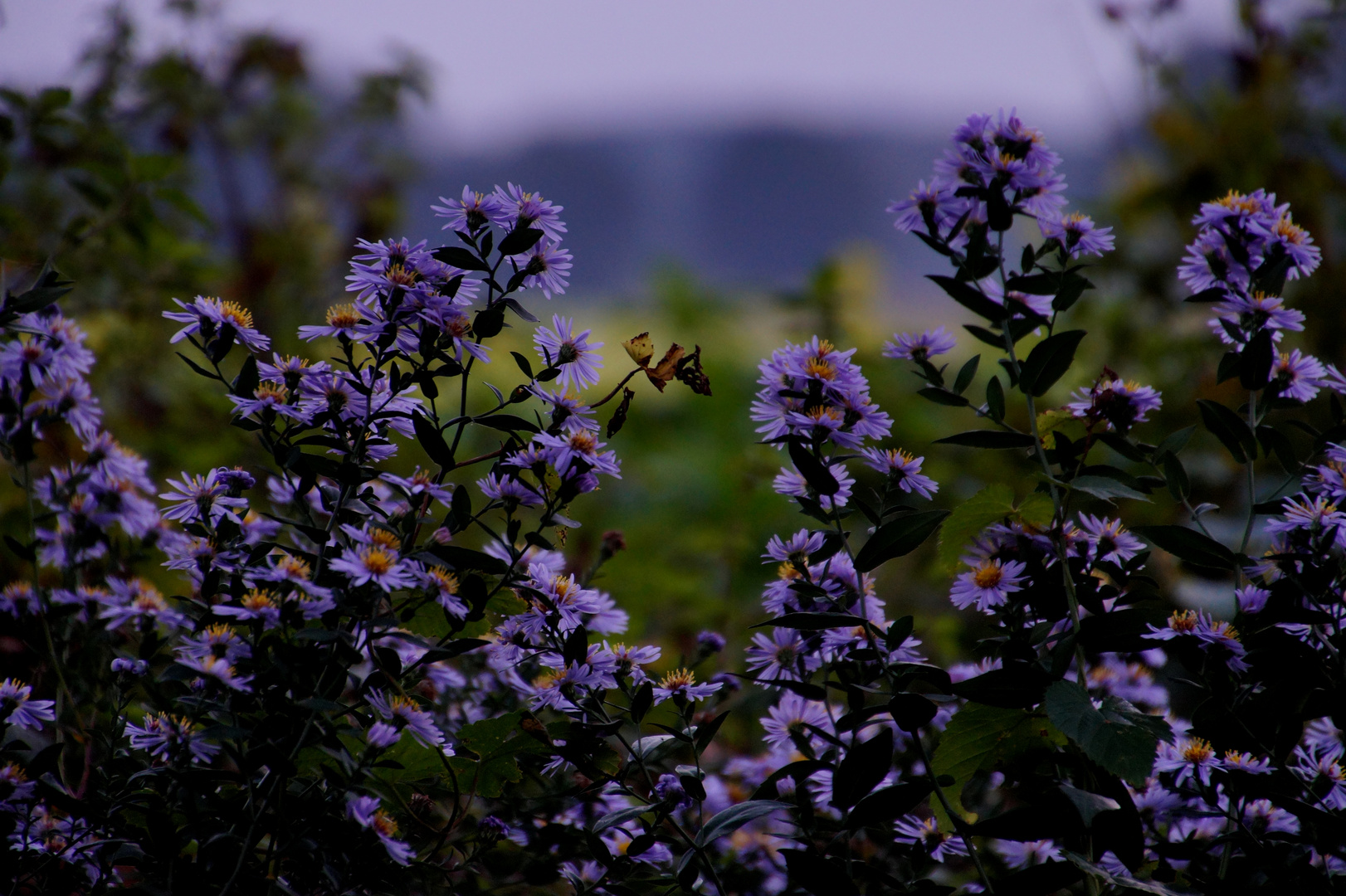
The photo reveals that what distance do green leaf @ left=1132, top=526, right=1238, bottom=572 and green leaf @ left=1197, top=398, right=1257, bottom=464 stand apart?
9 cm

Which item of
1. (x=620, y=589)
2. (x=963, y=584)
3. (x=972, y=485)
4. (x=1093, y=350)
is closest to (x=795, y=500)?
(x=963, y=584)

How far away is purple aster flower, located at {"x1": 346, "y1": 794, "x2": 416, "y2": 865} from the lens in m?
0.86

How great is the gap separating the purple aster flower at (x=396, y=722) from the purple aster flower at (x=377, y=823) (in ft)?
0.17

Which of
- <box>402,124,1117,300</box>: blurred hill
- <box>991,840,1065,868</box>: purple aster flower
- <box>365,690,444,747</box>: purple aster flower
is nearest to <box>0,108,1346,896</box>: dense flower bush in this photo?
<box>365,690,444,747</box>: purple aster flower

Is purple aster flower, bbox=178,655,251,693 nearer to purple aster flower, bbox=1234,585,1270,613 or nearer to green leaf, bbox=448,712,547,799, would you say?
green leaf, bbox=448,712,547,799

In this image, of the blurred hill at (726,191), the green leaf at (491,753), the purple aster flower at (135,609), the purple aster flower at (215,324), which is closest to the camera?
the purple aster flower at (215,324)

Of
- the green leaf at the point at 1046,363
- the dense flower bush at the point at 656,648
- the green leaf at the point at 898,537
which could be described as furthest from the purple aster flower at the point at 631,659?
the green leaf at the point at 1046,363

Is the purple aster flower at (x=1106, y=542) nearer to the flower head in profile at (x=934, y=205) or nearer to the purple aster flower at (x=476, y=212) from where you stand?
the flower head in profile at (x=934, y=205)

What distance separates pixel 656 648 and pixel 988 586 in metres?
0.33

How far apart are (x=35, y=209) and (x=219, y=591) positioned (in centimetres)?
188

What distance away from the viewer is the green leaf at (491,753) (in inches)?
39.9

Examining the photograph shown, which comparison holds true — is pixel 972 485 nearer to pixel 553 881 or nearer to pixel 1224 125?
pixel 1224 125

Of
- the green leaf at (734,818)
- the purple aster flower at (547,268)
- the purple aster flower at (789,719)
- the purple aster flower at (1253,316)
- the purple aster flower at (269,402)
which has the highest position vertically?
the purple aster flower at (547,268)

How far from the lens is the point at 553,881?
3.69 ft
